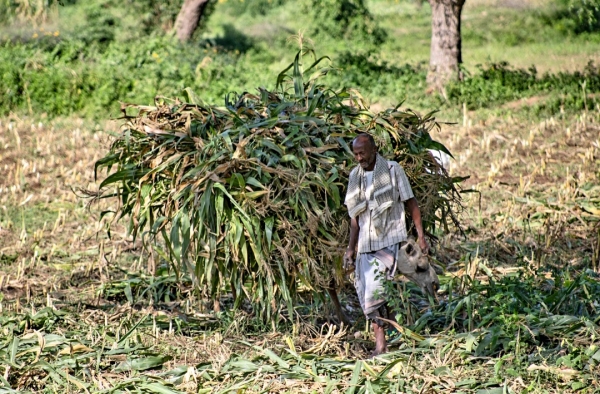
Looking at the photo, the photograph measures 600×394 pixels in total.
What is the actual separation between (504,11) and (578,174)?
55.6 ft

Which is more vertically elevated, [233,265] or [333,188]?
[333,188]

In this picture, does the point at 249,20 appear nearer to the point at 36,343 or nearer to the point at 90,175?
the point at 90,175

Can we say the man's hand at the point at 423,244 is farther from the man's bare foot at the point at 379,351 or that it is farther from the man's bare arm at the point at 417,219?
the man's bare foot at the point at 379,351

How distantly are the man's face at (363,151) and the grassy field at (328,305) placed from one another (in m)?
0.87

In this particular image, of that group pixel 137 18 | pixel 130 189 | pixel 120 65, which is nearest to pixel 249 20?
pixel 137 18

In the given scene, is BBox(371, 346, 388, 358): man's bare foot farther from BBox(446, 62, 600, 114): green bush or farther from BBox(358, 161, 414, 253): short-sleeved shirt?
BBox(446, 62, 600, 114): green bush

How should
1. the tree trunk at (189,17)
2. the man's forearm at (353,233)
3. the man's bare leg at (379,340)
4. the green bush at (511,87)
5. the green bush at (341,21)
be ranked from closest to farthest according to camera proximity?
the man's bare leg at (379,340) < the man's forearm at (353,233) < the green bush at (511,87) < the tree trunk at (189,17) < the green bush at (341,21)

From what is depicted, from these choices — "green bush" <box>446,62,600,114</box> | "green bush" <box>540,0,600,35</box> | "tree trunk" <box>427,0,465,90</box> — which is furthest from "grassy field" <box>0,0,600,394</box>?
"green bush" <box>540,0,600,35</box>

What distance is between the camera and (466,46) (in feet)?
68.9

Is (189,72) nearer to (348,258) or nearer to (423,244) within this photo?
(348,258)

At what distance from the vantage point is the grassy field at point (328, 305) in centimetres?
485

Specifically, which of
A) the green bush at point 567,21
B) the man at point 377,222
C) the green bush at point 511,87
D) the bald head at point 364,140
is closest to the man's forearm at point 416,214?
the man at point 377,222

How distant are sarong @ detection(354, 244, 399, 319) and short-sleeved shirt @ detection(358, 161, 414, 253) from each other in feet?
0.20

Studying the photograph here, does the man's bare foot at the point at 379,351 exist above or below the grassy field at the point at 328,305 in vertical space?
below
